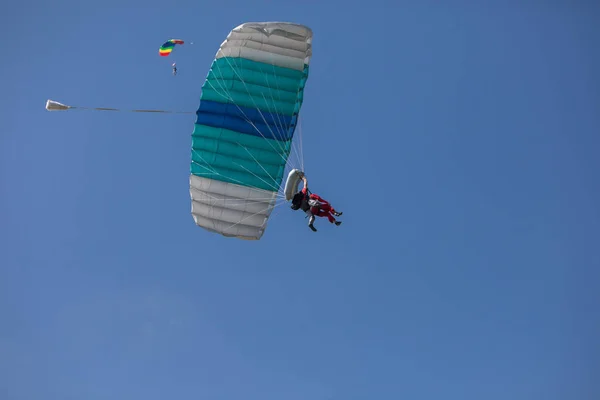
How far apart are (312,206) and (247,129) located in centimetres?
257

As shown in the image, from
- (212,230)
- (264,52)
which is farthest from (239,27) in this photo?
(212,230)

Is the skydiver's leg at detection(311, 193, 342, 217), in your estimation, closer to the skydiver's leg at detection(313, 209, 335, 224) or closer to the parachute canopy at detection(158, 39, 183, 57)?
the skydiver's leg at detection(313, 209, 335, 224)

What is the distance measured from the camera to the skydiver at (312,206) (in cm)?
1502

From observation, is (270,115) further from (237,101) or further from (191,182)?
(191,182)

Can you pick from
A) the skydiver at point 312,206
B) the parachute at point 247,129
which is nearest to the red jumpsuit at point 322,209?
the skydiver at point 312,206

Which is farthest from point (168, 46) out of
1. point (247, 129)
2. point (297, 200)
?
point (297, 200)

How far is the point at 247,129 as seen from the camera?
52.4 feet

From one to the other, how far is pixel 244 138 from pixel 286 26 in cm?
280

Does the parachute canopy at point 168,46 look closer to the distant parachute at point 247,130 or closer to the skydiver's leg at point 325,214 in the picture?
the distant parachute at point 247,130

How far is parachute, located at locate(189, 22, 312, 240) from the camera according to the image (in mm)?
15445

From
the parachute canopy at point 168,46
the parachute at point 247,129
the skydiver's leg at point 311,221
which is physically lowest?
the skydiver's leg at point 311,221

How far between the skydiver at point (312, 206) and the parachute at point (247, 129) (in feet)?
3.02

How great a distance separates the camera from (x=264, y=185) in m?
16.1

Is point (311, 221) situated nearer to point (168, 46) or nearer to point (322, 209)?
point (322, 209)
